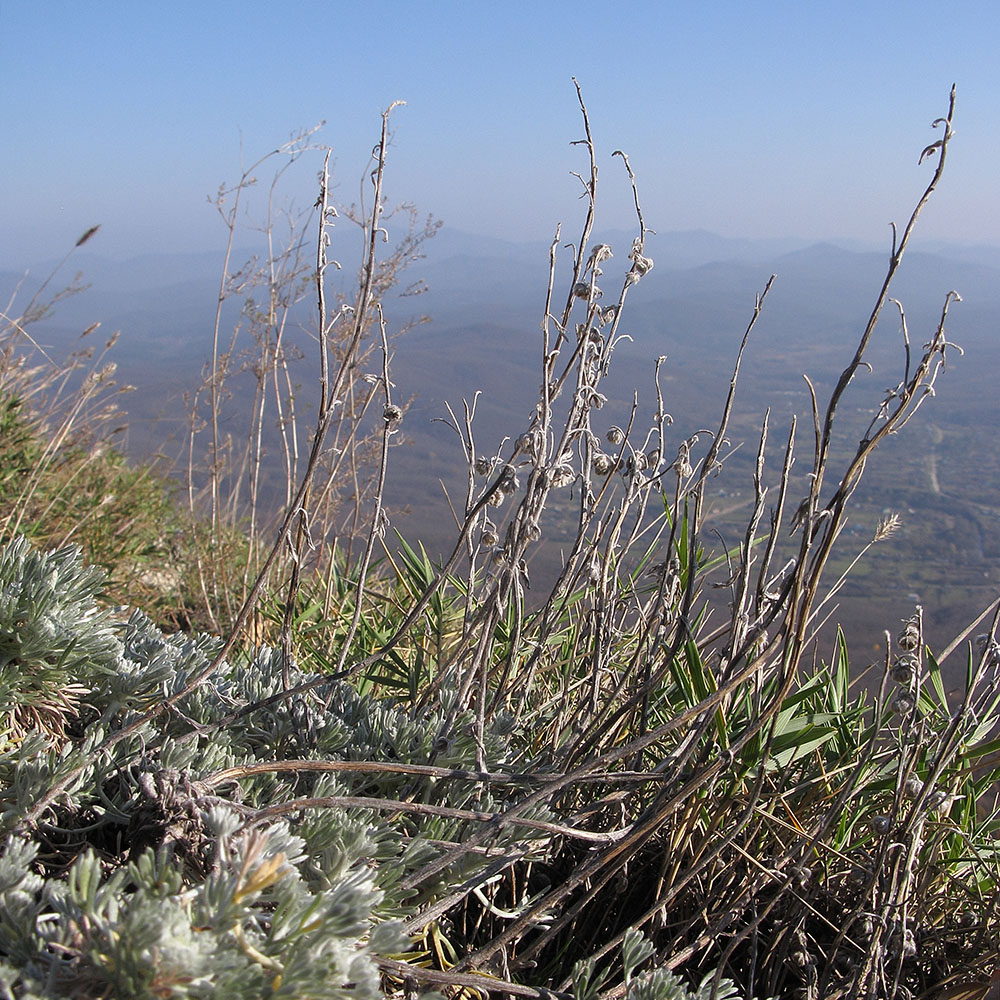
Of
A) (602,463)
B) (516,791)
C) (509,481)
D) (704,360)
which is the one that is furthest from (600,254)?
(704,360)

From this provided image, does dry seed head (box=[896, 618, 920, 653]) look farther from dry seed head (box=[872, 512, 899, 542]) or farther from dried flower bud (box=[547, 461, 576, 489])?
dried flower bud (box=[547, 461, 576, 489])

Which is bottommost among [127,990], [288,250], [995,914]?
[995,914]

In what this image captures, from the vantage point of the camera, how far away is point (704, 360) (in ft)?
290

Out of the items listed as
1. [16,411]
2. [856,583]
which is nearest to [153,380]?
[856,583]

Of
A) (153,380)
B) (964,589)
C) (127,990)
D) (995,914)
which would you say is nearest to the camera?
(127,990)

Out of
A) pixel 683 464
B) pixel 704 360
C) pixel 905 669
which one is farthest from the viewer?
pixel 704 360

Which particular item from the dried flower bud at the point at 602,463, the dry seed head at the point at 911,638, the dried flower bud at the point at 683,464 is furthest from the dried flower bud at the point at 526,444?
the dry seed head at the point at 911,638

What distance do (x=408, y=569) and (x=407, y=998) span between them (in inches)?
70.2

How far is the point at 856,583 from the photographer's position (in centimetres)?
3384

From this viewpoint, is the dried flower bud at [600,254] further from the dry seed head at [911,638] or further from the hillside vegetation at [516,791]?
the dry seed head at [911,638]

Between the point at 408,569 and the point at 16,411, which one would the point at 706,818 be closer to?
the point at 408,569

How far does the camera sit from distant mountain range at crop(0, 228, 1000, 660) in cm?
3319

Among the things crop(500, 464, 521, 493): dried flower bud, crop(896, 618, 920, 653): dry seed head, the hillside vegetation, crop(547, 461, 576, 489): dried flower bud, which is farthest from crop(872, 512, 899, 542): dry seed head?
crop(500, 464, 521, 493): dried flower bud

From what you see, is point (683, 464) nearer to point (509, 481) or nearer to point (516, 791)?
point (509, 481)
